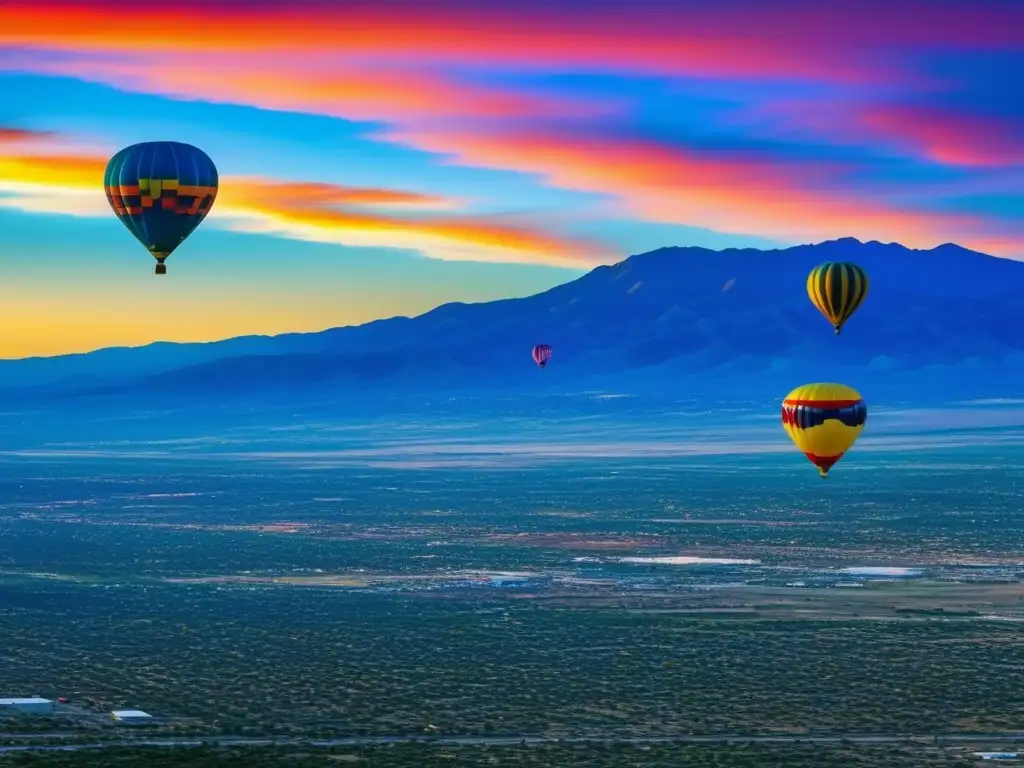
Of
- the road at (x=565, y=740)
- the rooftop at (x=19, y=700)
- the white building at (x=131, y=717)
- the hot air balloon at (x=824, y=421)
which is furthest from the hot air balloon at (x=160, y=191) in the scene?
the road at (x=565, y=740)

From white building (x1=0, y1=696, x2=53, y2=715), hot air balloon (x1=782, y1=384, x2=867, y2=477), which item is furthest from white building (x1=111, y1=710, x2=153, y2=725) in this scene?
hot air balloon (x1=782, y1=384, x2=867, y2=477)

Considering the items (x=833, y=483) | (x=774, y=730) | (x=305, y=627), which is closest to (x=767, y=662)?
(x=774, y=730)

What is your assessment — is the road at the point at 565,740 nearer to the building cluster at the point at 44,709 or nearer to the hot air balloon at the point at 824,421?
the building cluster at the point at 44,709

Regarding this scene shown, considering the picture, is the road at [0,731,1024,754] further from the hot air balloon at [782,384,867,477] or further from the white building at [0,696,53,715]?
the hot air balloon at [782,384,867,477]

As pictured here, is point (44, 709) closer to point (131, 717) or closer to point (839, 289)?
point (131, 717)

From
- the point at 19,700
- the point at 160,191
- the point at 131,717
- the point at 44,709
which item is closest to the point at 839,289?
the point at 160,191
